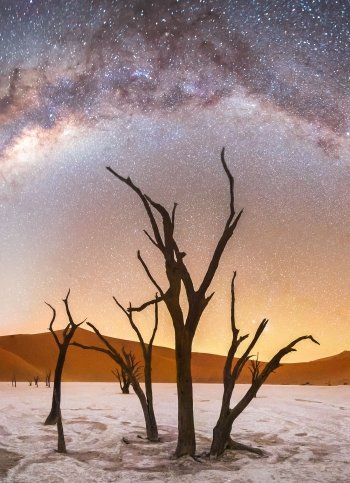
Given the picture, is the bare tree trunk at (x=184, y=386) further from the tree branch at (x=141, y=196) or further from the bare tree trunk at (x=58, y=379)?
the bare tree trunk at (x=58, y=379)

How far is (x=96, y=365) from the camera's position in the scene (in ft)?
321

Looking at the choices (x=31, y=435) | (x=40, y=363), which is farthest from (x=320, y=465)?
Result: (x=40, y=363)

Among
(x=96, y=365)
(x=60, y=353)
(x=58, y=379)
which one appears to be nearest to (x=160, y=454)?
(x=58, y=379)

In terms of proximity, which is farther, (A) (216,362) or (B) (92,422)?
(A) (216,362)

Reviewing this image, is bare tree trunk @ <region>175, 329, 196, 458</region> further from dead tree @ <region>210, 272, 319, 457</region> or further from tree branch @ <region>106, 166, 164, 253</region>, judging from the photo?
tree branch @ <region>106, 166, 164, 253</region>

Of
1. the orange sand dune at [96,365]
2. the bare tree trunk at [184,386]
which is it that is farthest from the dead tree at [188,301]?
the orange sand dune at [96,365]

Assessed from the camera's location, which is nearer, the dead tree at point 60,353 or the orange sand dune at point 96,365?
the dead tree at point 60,353

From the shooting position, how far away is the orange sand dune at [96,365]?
8638cm

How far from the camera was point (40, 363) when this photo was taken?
93.9 metres

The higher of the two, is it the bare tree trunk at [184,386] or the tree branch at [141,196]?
the tree branch at [141,196]

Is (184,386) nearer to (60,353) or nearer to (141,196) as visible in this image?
(141,196)

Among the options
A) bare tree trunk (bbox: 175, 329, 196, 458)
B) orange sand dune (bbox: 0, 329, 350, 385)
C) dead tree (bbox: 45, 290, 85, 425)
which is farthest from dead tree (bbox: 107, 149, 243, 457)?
orange sand dune (bbox: 0, 329, 350, 385)

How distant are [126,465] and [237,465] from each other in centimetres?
160

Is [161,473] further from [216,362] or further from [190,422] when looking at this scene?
[216,362]
